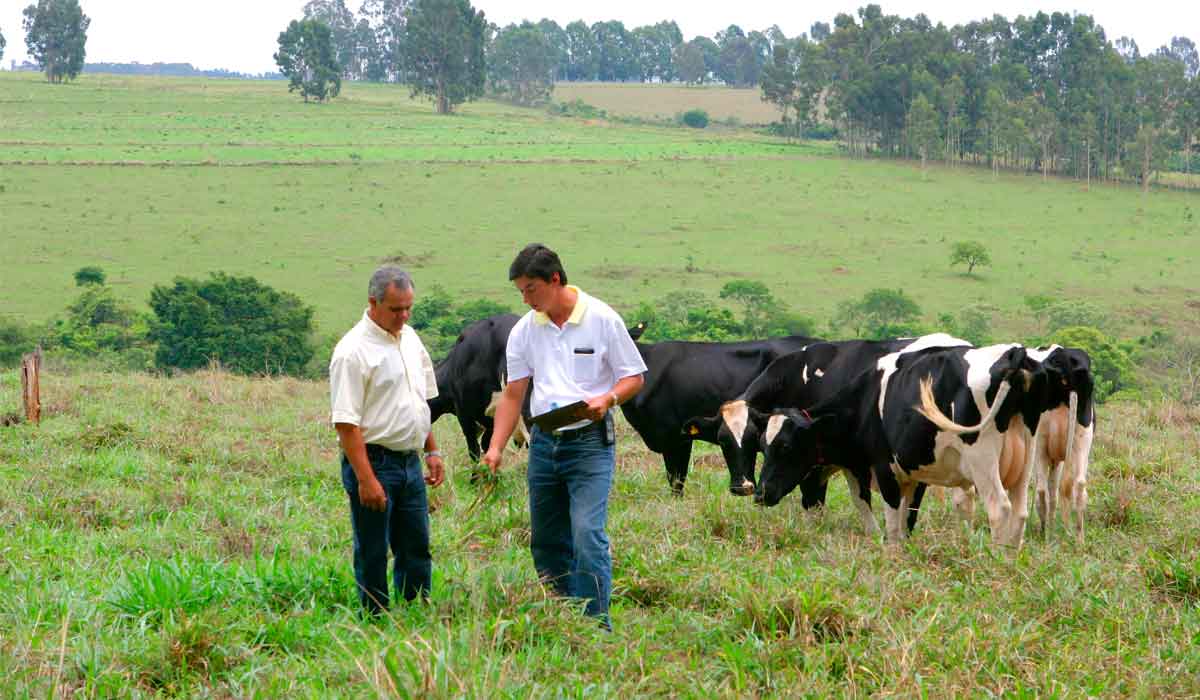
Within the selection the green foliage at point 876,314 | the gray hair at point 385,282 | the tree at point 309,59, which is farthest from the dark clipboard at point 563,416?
the tree at point 309,59

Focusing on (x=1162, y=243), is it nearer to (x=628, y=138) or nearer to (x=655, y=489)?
(x=628, y=138)

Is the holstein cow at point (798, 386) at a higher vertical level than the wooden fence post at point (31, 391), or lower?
higher

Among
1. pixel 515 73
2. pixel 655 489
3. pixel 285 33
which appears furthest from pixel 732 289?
pixel 515 73

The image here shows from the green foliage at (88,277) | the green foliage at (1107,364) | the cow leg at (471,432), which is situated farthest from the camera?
the green foliage at (88,277)

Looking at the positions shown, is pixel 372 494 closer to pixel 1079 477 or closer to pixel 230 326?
pixel 1079 477

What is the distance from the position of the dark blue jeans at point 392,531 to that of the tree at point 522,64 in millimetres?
Answer: 105339

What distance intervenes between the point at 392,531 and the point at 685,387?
4.81m

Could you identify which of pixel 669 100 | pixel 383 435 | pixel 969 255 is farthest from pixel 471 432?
pixel 669 100

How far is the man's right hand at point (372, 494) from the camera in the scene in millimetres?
5180

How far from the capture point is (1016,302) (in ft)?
136

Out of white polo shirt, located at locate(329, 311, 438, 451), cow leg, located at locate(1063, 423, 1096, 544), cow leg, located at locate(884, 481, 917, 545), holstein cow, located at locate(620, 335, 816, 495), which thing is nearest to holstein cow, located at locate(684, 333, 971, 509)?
holstein cow, located at locate(620, 335, 816, 495)

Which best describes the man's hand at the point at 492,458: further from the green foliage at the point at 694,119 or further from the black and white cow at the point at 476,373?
the green foliage at the point at 694,119

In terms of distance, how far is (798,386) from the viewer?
366 inches

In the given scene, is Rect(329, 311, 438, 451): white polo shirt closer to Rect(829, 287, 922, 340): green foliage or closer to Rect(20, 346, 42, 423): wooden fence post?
Rect(20, 346, 42, 423): wooden fence post
